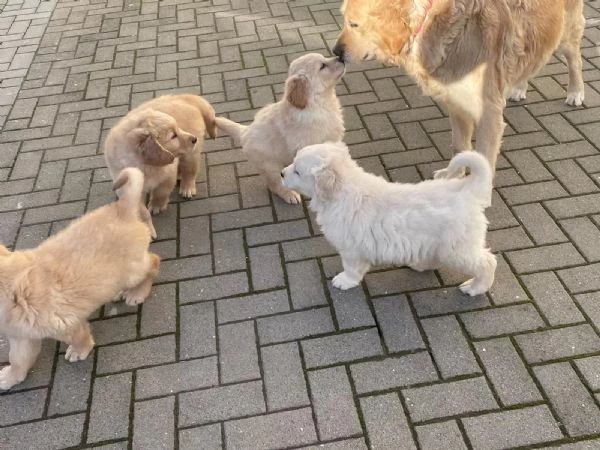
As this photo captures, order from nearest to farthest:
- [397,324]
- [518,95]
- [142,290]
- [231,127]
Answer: [397,324], [142,290], [231,127], [518,95]

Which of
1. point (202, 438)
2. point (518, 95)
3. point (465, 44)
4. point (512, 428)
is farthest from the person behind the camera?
point (518, 95)

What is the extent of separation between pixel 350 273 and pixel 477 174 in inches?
39.5

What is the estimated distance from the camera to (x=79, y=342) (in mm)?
2918

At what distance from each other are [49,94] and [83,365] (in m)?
3.89

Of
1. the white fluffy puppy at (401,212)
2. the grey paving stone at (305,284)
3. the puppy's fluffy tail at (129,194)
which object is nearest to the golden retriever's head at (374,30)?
the white fluffy puppy at (401,212)

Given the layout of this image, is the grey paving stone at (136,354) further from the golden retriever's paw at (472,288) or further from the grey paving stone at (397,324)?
the golden retriever's paw at (472,288)

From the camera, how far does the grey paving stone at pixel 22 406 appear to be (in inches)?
109

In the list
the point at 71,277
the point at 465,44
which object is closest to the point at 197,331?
the point at 71,277

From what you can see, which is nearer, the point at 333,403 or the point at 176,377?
the point at 333,403

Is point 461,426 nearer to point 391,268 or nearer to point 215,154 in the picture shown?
point 391,268

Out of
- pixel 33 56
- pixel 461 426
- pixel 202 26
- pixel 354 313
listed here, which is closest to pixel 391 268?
pixel 354 313

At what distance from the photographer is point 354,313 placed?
314cm

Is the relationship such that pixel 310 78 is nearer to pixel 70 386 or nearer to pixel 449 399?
pixel 449 399

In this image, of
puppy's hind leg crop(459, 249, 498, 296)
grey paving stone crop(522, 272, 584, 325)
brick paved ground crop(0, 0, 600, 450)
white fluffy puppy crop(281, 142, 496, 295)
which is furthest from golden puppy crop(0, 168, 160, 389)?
grey paving stone crop(522, 272, 584, 325)
